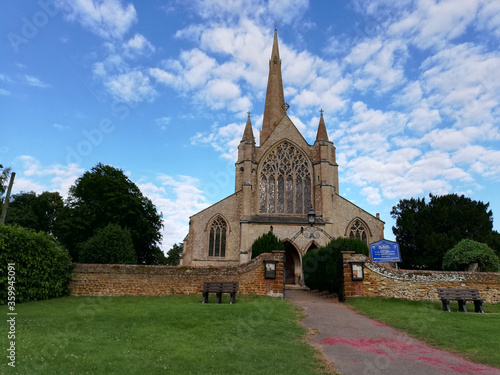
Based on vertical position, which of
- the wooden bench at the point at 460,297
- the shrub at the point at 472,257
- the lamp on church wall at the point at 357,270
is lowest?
the wooden bench at the point at 460,297

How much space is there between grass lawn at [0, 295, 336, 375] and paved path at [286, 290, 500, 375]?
556mm

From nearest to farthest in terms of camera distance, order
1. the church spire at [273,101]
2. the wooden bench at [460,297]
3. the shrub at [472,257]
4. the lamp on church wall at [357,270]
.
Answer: the wooden bench at [460,297]
the lamp on church wall at [357,270]
the shrub at [472,257]
the church spire at [273,101]

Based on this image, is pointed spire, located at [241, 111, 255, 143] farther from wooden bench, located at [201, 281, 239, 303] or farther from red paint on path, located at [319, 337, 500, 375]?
red paint on path, located at [319, 337, 500, 375]

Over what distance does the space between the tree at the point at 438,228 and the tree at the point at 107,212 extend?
26.6 meters

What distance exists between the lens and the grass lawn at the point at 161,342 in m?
5.07

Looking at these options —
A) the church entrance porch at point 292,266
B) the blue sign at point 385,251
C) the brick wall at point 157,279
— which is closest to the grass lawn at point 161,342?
the brick wall at point 157,279

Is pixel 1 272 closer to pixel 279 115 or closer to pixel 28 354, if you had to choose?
pixel 28 354

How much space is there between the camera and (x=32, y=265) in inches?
543

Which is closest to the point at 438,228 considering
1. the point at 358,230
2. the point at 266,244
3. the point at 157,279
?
the point at 358,230

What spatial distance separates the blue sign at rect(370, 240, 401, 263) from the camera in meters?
15.6

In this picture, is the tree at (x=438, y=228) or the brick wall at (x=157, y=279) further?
the tree at (x=438, y=228)

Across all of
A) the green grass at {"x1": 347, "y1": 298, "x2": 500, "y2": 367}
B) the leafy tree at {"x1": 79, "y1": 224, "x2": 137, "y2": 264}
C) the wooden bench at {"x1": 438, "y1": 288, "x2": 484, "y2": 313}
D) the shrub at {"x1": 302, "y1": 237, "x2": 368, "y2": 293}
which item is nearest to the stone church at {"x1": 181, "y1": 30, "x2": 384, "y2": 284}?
the leafy tree at {"x1": 79, "y1": 224, "x2": 137, "y2": 264}

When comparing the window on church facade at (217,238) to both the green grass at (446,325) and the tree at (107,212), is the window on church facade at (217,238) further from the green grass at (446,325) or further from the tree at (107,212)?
the green grass at (446,325)

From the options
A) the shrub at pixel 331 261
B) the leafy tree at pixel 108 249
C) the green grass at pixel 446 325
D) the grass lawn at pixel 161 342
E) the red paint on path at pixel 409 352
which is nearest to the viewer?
the grass lawn at pixel 161 342
